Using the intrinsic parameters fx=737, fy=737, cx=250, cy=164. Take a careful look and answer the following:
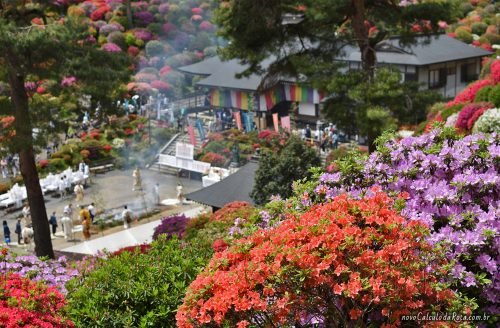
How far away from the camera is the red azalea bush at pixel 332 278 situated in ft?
20.1

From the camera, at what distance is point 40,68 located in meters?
18.5

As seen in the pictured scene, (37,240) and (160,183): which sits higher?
(37,240)

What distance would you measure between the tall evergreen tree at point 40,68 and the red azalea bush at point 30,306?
9.89 meters

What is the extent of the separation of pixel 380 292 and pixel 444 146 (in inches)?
102

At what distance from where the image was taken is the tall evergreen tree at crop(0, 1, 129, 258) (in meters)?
17.8

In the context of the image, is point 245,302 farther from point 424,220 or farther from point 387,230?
point 424,220

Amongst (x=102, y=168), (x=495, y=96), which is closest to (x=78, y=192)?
(x=102, y=168)

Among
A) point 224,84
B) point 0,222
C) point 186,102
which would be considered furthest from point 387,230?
point 186,102

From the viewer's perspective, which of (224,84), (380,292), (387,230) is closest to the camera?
(380,292)

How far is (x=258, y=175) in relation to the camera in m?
21.2

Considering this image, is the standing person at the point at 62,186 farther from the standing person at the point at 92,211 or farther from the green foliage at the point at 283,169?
the green foliage at the point at 283,169

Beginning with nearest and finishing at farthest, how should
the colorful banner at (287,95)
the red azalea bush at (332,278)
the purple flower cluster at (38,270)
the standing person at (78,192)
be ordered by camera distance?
the red azalea bush at (332,278), the purple flower cluster at (38,270), the standing person at (78,192), the colorful banner at (287,95)

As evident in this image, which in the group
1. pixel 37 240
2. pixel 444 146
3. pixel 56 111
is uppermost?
pixel 444 146

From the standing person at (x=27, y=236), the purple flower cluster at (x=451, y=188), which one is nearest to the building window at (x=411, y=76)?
the standing person at (x=27, y=236)
